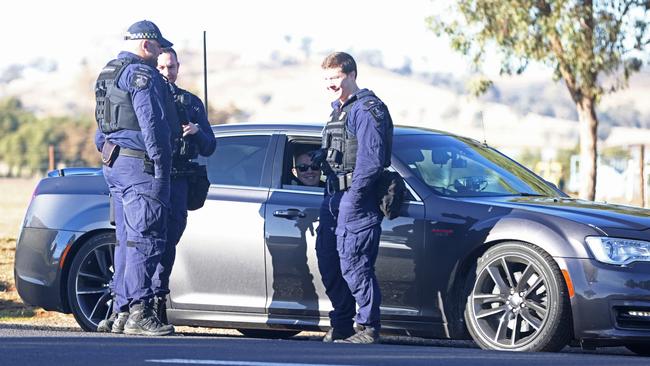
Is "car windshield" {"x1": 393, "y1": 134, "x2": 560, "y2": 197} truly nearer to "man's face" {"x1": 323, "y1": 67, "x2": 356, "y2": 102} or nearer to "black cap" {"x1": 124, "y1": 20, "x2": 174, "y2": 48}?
"man's face" {"x1": 323, "y1": 67, "x2": 356, "y2": 102}

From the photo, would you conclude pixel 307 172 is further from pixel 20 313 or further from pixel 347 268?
pixel 20 313

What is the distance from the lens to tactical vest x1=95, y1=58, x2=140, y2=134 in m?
8.62

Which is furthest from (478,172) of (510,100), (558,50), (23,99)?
(510,100)

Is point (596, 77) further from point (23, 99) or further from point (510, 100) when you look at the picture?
point (510, 100)

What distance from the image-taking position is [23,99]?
180125mm

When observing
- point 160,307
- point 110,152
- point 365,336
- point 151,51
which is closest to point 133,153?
point 110,152

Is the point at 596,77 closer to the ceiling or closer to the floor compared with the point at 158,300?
closer to the ceiling

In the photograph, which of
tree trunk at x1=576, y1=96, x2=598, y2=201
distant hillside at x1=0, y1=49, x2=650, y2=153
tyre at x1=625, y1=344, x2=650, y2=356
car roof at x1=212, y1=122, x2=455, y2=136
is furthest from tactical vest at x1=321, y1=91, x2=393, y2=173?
distant hillside at x1=0, y1=49, x2=650, y2=153

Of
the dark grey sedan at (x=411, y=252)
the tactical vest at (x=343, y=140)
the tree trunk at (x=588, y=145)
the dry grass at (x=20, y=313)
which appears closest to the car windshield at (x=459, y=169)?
the dark grey sedan at (x=411, y=252)

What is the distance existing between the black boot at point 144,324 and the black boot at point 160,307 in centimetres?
14

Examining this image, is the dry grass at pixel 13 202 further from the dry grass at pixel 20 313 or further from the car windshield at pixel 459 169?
the car windshield at pixel 459 169

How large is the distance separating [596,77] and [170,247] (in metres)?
16.1

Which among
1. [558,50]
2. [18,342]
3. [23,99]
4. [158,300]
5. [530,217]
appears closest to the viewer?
[18,342]

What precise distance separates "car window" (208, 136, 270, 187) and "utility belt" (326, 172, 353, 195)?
27.0 inches
